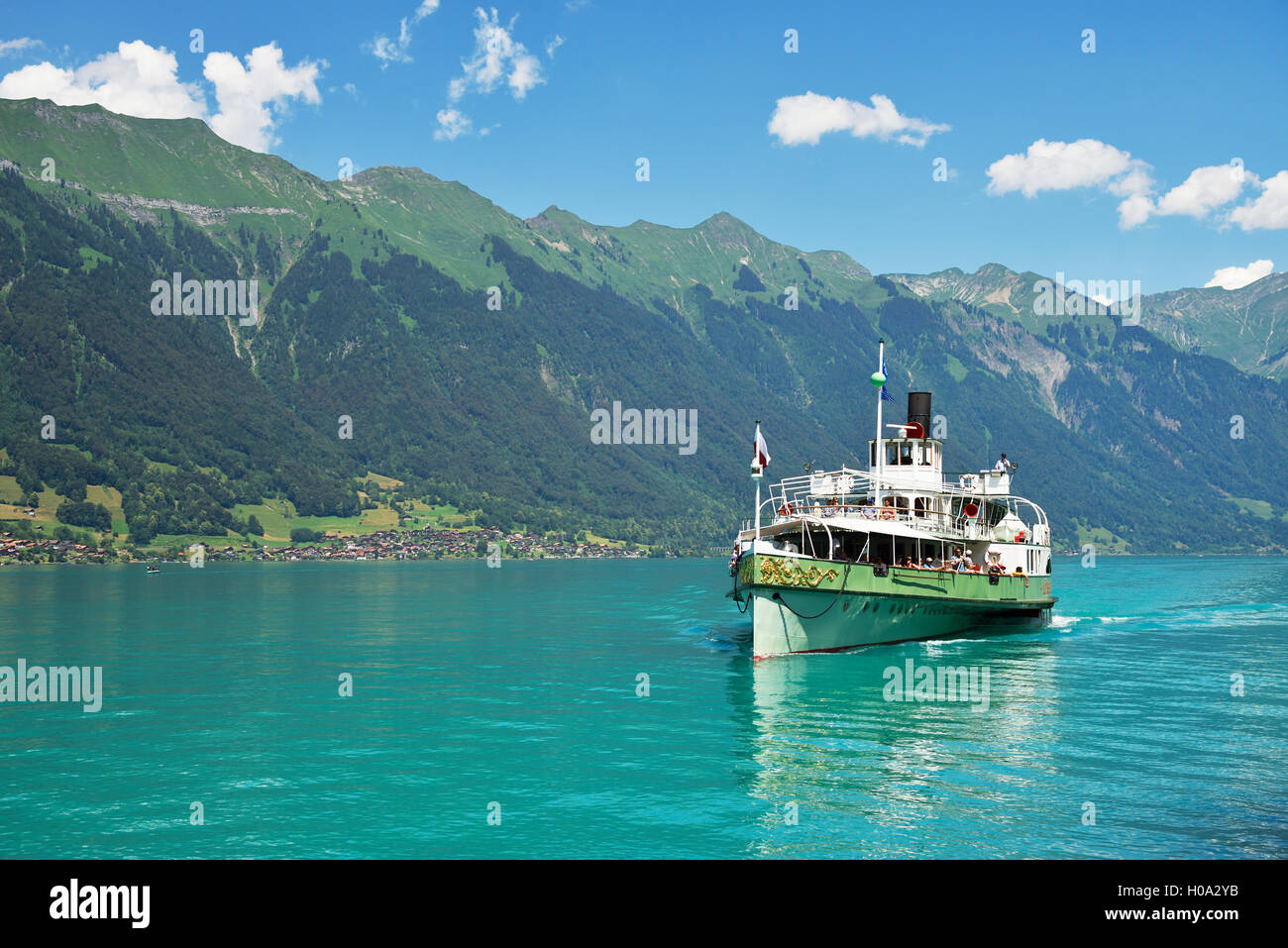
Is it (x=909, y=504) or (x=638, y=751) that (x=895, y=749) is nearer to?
(x=638, y=751)

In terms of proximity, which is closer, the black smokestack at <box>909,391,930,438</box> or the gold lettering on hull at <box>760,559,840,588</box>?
the gold lettering on hull at <box>760,559,840,588</box>

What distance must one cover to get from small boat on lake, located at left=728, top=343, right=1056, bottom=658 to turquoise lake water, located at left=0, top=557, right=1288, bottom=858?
70.0 inches

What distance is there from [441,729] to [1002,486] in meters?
41.5

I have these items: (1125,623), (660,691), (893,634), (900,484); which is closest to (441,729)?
(660,691)

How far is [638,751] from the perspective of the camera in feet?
103

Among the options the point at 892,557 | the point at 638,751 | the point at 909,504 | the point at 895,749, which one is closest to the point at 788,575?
the point at 892,557

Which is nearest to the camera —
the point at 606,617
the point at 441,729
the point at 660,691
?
the point at 441,729

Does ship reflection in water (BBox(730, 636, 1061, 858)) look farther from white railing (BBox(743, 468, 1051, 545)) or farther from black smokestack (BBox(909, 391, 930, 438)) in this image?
black smokestack (BBox(909, 391, 930, 438))

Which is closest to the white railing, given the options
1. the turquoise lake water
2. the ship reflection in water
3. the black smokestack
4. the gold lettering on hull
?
the black smokestack

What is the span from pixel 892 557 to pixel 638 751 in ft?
92.7

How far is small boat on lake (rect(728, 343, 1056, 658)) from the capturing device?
50.5 m
